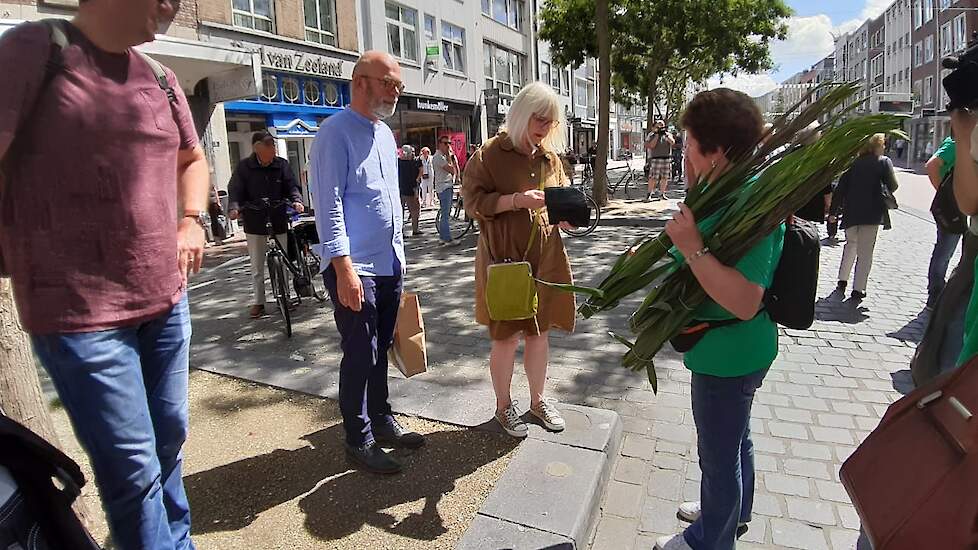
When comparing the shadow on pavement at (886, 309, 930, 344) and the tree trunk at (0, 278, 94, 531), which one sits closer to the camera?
the tree trunk at (0, 278, 94, 531)

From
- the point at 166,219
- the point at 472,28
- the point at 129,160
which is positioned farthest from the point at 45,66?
the point at 472,28

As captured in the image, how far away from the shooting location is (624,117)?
2562 inches

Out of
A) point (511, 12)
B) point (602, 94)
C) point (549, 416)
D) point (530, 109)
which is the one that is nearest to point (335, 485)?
point (549, 416)

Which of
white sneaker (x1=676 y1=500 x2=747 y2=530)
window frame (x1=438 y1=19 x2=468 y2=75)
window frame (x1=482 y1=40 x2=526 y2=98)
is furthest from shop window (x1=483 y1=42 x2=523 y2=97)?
white sneaker (x1=676 y1=500 x2=747 y2=530)

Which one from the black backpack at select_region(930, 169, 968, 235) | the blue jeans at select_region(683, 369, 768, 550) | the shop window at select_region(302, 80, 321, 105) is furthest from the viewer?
the shop window at select_region(302, 80, 321, 105)

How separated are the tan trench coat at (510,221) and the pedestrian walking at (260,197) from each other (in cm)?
369

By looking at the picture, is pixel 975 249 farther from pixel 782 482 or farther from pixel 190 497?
pixel 190 497

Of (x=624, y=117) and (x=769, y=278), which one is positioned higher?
(x=624, y=117)

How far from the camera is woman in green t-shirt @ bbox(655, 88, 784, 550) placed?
74.6 inches

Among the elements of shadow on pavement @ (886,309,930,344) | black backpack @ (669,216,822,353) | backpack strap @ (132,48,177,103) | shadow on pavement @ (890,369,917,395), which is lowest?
shadow on pavement @ (890,369,917,395)

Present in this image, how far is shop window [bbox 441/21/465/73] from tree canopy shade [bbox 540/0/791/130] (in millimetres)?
4303

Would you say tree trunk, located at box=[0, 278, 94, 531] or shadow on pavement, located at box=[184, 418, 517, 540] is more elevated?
tree trunk, located at box=[0, 278, 94, 531]

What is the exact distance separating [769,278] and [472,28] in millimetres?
27496

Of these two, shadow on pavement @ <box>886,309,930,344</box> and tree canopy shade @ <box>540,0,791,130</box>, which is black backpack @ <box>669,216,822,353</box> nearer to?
shadow on pavement @ <box>886,309,930,344</box>
